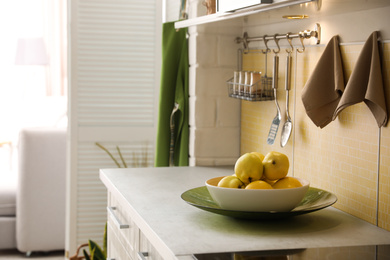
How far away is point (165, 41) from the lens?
2547mm

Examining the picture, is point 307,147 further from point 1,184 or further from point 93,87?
point 1,184

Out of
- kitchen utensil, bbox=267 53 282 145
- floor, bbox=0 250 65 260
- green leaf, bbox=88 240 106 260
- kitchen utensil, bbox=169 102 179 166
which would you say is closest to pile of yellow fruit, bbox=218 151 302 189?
kitchen utensil, bbox=267 53 282 145

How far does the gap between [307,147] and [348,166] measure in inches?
10.3

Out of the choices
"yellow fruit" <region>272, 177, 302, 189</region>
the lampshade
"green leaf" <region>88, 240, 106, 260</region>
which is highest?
the lampshade

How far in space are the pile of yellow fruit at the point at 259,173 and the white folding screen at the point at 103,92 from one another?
72.0 inches

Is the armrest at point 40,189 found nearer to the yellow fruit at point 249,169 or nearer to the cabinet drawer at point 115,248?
the cabinet drawer at point 115,248

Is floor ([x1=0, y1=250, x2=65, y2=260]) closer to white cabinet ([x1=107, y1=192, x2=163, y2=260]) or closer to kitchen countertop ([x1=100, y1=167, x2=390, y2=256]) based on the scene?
white cabinet ([x1=107, y1=192, x2=163, y2=260])

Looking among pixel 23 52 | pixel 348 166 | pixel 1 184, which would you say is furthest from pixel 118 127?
pixel 23 52

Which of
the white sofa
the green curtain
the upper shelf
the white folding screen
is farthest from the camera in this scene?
the white sofa

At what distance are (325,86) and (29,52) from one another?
537cm

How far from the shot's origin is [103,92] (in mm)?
3256

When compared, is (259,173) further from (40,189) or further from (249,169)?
(40,189)

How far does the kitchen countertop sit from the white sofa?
200cm

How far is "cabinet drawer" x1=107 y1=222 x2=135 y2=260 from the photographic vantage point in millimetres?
1957
